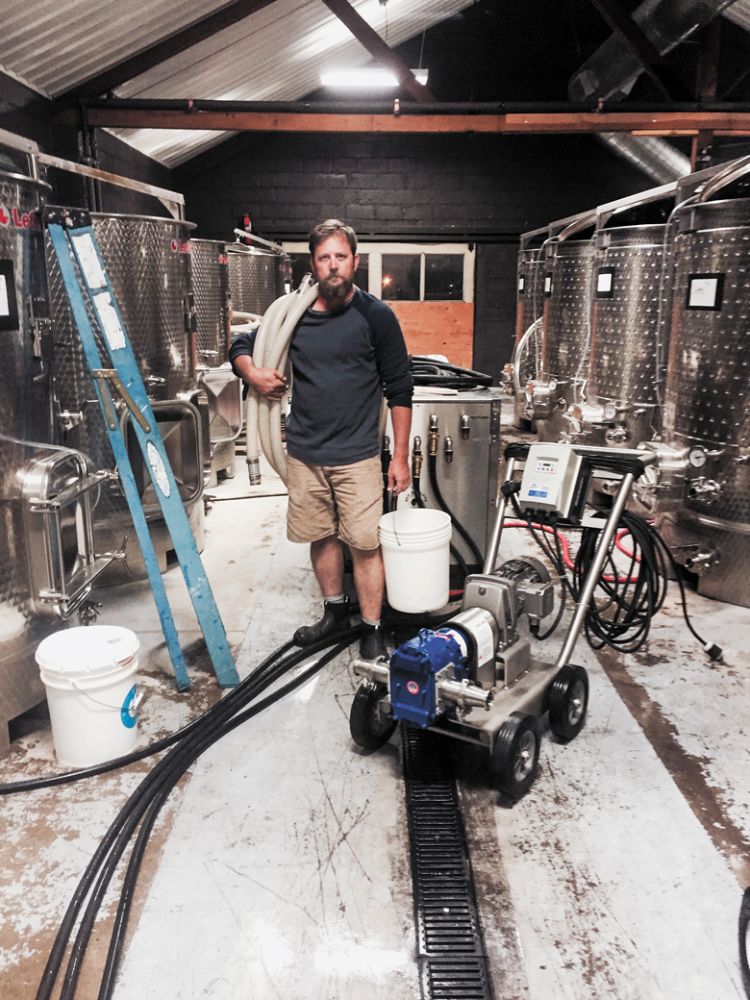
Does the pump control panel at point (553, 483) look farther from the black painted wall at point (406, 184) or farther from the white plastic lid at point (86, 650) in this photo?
the black painted wall at point (406, 184)

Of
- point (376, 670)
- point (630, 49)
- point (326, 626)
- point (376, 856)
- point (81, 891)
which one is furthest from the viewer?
point (630, 49)

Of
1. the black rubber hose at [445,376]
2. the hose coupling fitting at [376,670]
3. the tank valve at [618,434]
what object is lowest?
the hose coupling fitting at [376,670]

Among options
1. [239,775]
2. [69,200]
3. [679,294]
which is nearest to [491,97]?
[69,200]

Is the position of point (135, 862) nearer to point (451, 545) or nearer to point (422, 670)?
point (422, 670)

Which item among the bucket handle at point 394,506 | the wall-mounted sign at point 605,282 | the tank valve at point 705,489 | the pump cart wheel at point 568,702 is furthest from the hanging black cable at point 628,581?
the wall-mounted sign at point 605,282

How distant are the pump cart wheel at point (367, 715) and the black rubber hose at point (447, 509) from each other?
1.06m

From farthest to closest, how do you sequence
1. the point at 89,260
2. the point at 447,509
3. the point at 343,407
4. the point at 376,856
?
the point at 447,509 → the point at 343,407 → the point at 89,260 → the point at 376,856

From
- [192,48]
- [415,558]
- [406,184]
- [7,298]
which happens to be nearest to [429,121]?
[192,48]

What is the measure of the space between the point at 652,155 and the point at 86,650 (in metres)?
8.14

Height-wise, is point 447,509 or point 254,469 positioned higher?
point 254,469

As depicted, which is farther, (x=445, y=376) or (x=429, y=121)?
(x=429, y=121)

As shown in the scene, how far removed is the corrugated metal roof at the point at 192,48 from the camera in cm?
495

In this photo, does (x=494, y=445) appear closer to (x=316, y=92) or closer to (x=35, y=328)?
(x=35, y=328)

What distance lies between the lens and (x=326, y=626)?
300 cm
